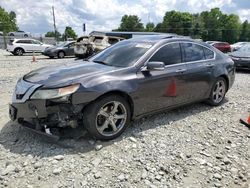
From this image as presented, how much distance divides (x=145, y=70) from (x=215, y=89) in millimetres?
2278

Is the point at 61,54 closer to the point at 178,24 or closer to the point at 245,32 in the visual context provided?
the point at 178,24

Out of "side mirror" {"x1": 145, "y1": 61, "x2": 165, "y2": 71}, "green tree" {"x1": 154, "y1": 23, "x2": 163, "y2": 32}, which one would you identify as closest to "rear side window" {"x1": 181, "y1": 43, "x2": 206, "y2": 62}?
"side mirror" {"x1": 145, "y1": 61, "x2": 165, "y2": 71}

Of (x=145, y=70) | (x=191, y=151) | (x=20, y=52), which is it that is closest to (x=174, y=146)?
(x=191, y=151)

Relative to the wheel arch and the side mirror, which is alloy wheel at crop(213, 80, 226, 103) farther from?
the wheel arch

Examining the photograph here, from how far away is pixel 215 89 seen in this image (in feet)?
19.6

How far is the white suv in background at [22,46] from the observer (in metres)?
23.1

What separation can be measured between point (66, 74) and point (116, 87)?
77cm

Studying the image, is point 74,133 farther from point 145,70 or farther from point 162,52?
point 162,52

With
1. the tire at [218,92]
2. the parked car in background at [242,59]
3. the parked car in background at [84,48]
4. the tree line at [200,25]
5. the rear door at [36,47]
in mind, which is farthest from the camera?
the tree line at [200,25]

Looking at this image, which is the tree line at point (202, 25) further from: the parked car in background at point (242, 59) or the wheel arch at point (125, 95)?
the wheel arch at point (125, 95)

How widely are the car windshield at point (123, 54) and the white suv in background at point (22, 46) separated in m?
20.0

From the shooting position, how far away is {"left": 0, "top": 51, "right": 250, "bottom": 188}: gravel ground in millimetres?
3215

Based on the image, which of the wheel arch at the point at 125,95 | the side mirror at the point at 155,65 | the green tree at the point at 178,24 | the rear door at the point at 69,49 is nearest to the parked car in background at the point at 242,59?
the side mirror at the point at 155,65

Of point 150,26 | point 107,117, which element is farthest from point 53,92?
point 150,26
